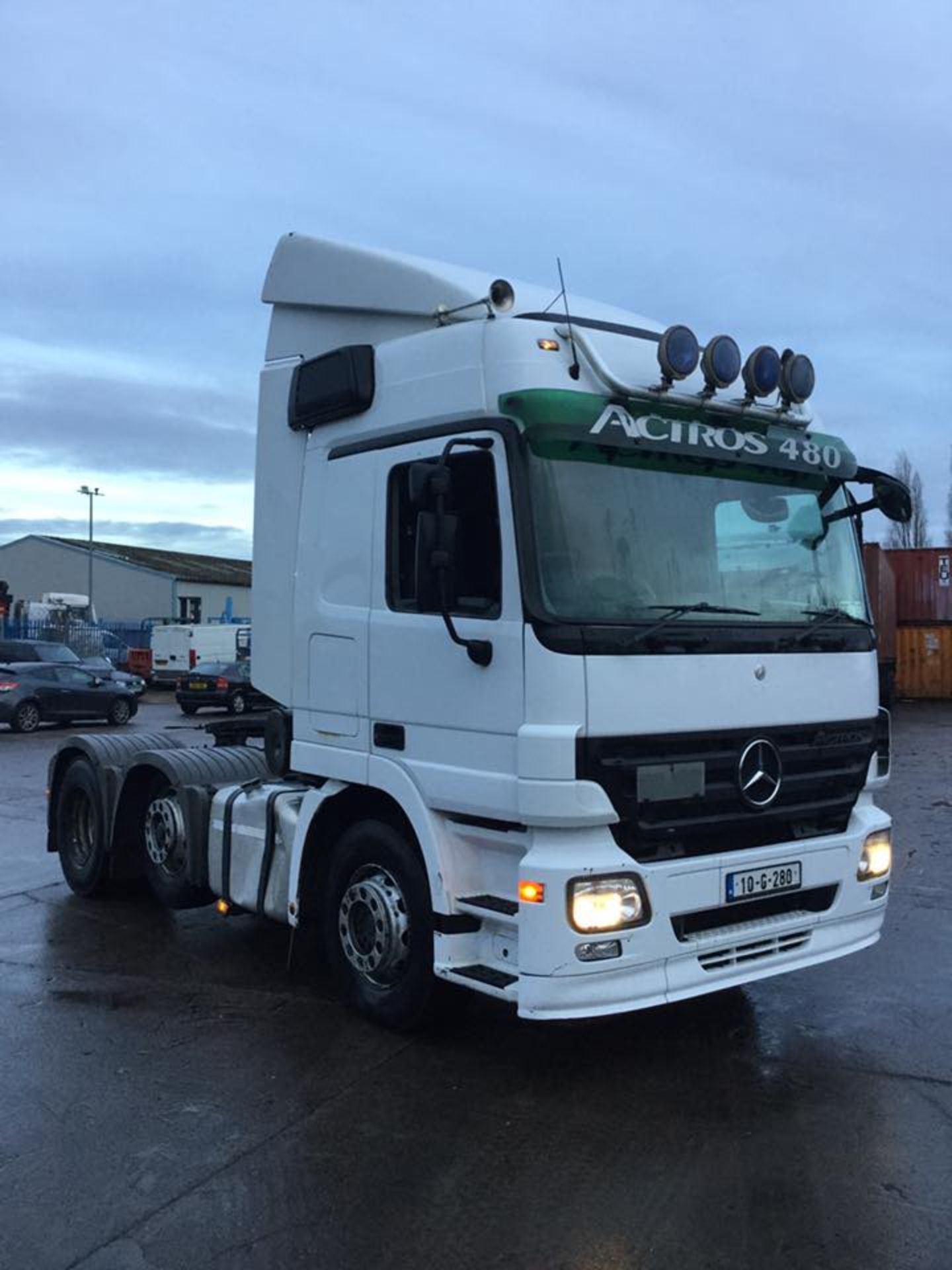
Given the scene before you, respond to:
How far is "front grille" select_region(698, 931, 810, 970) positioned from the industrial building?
51975mm

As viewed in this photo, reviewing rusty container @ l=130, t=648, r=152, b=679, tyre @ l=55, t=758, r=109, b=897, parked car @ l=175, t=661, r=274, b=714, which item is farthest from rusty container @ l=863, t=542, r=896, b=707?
rusty container @ l=130, t=648, r=152, b=679

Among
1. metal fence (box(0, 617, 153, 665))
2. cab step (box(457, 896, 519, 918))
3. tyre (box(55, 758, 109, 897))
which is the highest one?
metal fence (box(0, 617, 153, 665))

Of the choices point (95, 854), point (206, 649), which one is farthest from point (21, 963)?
point (206, 649)

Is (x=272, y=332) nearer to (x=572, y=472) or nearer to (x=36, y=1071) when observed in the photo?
(x=572, y=472)

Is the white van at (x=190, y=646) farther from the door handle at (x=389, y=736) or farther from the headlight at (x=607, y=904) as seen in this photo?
the headlight at (x=607, y=904)

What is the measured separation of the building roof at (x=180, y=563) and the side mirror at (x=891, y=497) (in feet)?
188

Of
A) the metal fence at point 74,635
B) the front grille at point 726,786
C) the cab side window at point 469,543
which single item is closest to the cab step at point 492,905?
the front grille at point 726,786

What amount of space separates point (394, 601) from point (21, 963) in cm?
335

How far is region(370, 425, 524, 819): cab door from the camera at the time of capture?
4441 millimetres

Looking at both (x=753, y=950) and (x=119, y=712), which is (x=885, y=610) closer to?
(x=119, y=712)

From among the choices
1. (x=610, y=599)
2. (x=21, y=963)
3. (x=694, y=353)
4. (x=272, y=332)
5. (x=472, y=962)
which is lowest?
(x=21, y=963)

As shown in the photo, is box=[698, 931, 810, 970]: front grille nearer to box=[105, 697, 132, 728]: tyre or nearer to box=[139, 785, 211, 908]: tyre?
box=[139, 785, 211, 908]: tyre

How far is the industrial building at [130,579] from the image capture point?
60.7 meters

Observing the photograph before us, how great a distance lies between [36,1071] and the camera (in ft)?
16.0
